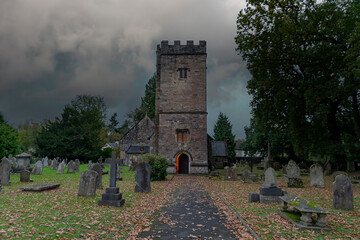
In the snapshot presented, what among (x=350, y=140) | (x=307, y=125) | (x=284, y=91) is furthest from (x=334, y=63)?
(x=350, y=140)

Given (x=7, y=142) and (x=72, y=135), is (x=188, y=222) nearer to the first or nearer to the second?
(x=7, y=142)

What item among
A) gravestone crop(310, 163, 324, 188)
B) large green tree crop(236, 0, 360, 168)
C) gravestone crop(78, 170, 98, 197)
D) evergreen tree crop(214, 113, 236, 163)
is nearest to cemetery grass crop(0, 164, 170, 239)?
gravestone crop(78, 170, 98, 197)

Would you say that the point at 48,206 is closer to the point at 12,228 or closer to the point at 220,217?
the point at 12,228

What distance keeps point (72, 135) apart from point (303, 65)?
39831 millimetres

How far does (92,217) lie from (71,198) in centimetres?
359

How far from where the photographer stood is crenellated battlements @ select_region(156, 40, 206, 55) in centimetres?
2875

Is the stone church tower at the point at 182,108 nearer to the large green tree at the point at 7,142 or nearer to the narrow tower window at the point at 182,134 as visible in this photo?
the narrow tower window at the point at 182,134

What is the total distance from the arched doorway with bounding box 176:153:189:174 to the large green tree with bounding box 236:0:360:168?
29.9ft

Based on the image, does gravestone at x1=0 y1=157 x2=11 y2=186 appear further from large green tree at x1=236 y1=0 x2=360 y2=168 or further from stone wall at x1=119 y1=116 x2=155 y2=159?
stone wall at x1=119 y1=116 x2=155 y2=159

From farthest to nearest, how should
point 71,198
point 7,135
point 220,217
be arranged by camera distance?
point 7,135 < point 71,198 < point 220,217

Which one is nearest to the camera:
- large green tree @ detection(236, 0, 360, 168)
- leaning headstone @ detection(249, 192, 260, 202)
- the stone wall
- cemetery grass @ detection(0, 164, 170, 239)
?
cemetery grass @ detection(0, 164, 170, 239)

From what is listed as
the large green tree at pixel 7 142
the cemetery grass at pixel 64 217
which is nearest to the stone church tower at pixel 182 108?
the large green tree at pixel 7 142

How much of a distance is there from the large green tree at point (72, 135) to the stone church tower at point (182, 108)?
2316 cm

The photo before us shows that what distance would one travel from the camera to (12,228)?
618 centimetres
